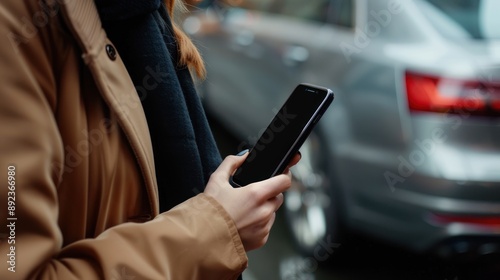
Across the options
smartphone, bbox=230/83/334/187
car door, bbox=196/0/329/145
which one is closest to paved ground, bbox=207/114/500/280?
car door, bbox=196/0/329/145

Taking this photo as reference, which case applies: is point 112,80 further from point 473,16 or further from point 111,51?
point 473,16

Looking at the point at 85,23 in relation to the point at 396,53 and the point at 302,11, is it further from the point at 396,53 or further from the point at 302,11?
the point at 302,11

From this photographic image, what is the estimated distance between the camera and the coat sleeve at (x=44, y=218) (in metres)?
0.96

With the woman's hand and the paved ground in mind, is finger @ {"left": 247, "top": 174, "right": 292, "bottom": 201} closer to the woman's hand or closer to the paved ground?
the woman's hand

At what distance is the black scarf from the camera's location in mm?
1264

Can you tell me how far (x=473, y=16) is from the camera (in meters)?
3.33

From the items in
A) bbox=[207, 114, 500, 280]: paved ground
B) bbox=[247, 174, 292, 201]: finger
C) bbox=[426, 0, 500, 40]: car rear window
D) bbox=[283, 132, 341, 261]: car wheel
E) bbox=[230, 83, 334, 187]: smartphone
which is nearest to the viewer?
bbox=[247, 174, 292, 201]: finger

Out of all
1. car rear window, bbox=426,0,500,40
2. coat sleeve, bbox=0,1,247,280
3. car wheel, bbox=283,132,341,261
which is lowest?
car wheel, bbox=283,132,341,261

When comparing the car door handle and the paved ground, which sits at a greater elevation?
the car door handle

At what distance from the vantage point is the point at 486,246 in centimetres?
319

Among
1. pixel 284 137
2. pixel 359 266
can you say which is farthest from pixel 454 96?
pixel 284 137

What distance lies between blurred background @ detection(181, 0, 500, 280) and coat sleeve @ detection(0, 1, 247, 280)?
1.65m

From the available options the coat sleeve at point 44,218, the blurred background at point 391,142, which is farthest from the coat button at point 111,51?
the blurred background at point 391,142

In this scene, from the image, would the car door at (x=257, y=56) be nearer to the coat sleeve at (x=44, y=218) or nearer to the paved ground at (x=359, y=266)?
the paved ground at (x=359, y=266)
